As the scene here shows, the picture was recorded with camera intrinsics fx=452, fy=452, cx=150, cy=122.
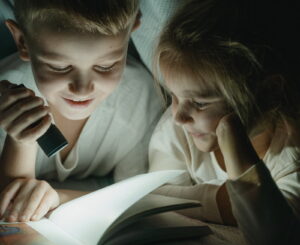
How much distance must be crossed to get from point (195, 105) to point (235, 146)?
0.33ft

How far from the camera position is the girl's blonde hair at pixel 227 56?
70cm

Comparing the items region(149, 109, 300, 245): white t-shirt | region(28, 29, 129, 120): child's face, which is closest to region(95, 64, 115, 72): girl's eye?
region(28, 29, 129, 120): child's face

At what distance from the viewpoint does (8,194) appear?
0.75m

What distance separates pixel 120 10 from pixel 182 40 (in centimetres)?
11

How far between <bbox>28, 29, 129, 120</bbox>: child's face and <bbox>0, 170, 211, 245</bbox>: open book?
0.57ft

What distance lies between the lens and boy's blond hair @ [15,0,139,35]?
0.67m

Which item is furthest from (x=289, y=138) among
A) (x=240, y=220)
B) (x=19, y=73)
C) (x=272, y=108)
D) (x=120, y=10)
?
(x=19, y=73)

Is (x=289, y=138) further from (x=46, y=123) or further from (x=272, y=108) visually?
(x=46, y=123)

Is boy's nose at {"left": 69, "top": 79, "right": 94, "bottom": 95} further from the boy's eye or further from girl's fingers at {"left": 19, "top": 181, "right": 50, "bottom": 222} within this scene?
girl's fingers at {"left": 19, "top": 181, "right": 50, "bottom": 222}

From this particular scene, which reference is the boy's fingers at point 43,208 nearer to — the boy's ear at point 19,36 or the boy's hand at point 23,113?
the boy's hand at point 23,113

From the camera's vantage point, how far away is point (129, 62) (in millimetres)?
950

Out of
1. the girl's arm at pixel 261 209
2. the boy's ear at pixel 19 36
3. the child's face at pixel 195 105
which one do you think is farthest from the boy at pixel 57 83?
the girl's arm at pixel 261 209

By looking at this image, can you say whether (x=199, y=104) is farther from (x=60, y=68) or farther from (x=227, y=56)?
(x=60, y=68)

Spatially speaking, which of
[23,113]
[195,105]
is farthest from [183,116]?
[23,113]
